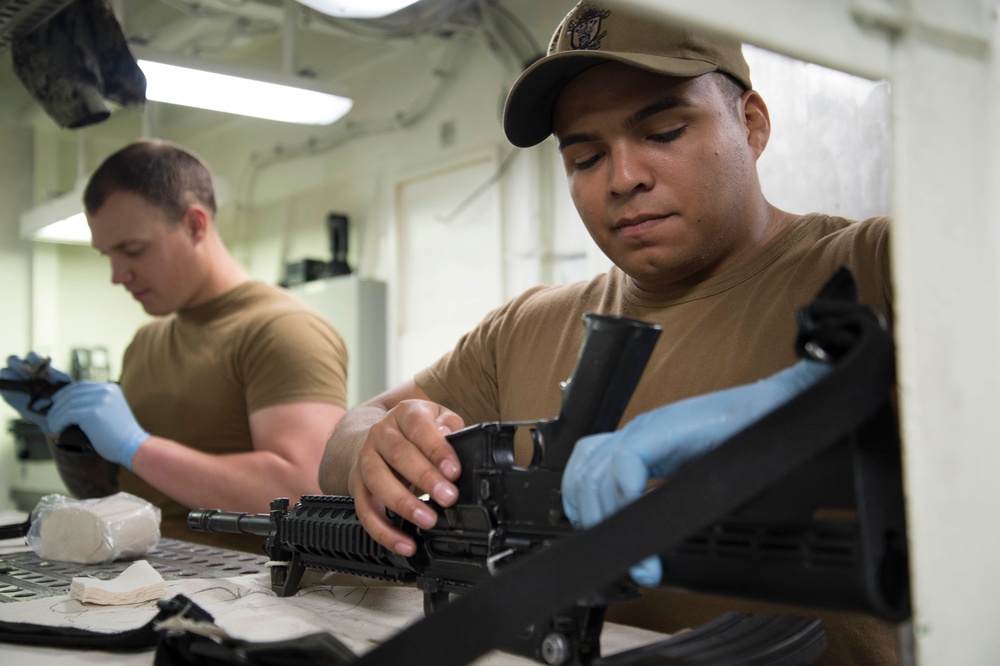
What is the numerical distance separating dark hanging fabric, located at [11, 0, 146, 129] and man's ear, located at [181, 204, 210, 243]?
0.54 meters

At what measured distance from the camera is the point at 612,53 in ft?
4.00

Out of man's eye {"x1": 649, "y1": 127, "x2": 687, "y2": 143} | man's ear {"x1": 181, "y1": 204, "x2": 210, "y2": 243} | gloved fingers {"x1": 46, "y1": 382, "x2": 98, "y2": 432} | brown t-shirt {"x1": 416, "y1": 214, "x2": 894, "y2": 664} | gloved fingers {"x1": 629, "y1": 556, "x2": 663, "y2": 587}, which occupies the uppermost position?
man's ear {"x1": 181, "y1": 204, "x2": 210, "y2": 243}

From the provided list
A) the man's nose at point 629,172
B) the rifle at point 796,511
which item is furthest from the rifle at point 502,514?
the man's nose at point 629,172

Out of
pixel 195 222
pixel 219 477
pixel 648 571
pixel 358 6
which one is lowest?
pixel 219 477

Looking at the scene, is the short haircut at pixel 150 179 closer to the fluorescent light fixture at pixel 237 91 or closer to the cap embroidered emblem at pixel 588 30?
the fluorescent light fixture at pixel 237 91

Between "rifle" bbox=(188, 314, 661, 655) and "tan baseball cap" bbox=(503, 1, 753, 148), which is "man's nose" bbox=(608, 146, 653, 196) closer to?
"tan baseball cap" bbox=(503, 1, 753, 148)

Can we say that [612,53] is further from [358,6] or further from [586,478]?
[358,6]

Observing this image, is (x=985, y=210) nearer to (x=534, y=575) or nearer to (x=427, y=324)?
(x=534, y=575)

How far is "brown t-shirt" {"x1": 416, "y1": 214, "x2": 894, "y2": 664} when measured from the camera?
1.19m

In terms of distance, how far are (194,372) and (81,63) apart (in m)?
0.85

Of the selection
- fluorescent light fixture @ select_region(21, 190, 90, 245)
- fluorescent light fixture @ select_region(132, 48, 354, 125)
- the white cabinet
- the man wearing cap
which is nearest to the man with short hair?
fluorescent light fixture @ select_region(132, 48, 354, 125)

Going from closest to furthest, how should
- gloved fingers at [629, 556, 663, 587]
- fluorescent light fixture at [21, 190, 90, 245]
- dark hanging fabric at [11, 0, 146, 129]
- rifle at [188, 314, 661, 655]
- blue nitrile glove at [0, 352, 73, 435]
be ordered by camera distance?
gloved fingers at [629, 556, 663, 587]
rifle at [188, 314, 661, 655]
dark hanging fabric at [11, 0, 146, 129]
blue nitrile glove at [0, 352, 73, 435]
fluorescent light fixture at [21, 190, 90, 245]

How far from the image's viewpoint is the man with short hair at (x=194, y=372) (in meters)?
2.15

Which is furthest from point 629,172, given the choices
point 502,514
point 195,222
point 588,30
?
point 195,222
